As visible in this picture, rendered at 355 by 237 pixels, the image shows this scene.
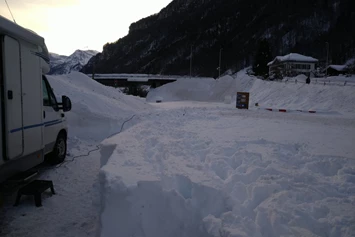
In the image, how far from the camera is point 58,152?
7.52 meters

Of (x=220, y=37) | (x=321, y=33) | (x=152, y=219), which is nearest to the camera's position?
(x=152, y=219)

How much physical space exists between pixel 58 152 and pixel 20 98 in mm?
3375

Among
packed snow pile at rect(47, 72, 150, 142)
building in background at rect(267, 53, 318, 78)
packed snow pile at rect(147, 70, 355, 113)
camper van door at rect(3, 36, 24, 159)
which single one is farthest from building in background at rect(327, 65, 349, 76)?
camper van door at rect(3, 36, 24, 159)

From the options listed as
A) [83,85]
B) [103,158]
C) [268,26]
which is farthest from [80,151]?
[268,26]

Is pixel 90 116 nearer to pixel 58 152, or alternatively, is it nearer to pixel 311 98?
pixel 58 152

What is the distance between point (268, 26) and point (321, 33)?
25.9 m

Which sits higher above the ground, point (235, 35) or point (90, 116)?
point (235, 35)

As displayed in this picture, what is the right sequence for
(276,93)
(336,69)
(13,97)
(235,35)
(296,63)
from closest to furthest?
(13,97), (276,93), (336,69), (296,63), (235,35)

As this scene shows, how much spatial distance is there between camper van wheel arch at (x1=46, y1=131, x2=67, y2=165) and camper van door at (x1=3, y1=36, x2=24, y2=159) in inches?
117

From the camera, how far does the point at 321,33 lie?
121 meters

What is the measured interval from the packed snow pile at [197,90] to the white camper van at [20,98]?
40.6m

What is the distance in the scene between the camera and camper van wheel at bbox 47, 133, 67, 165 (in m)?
7.41

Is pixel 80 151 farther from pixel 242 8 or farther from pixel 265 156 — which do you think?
pixel 242 8

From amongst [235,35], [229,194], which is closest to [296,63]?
[235,35]
